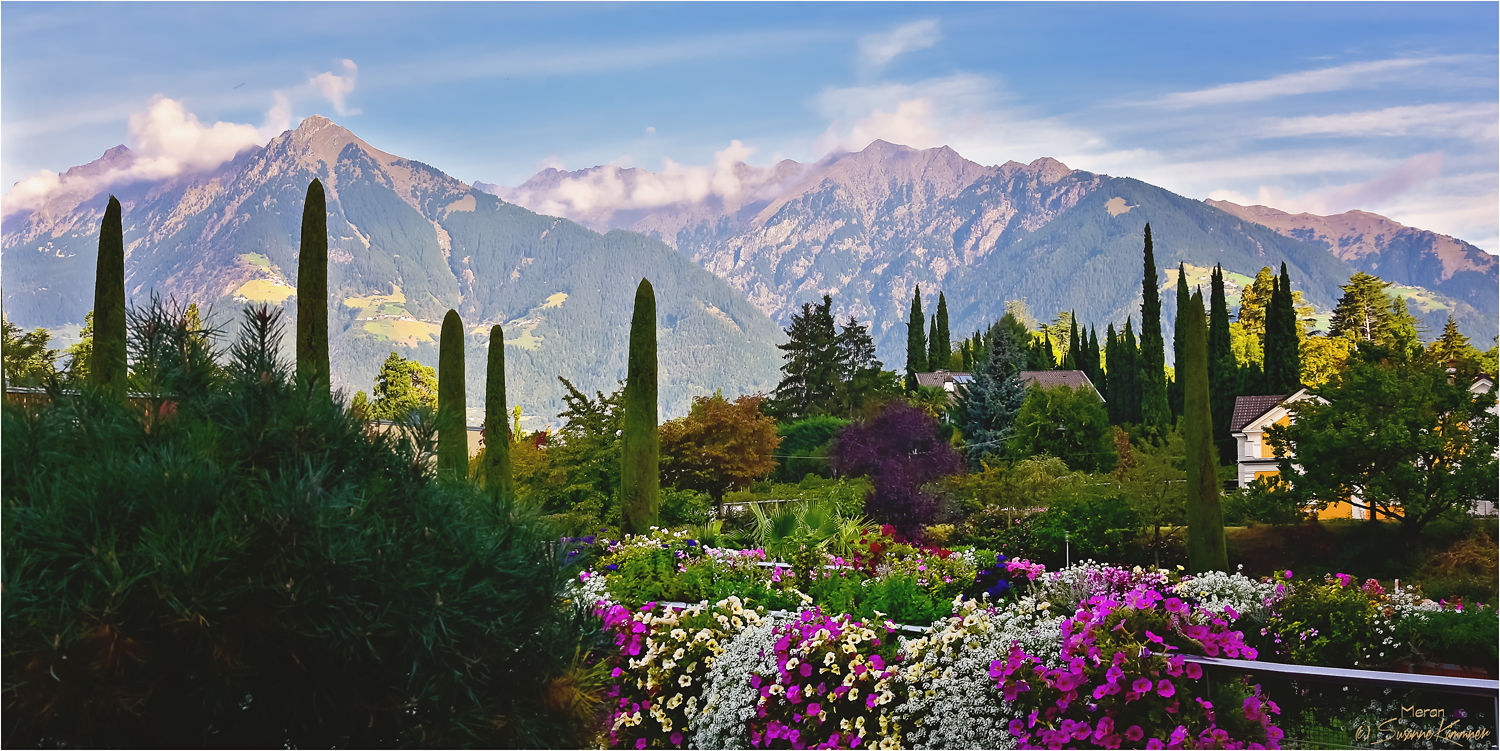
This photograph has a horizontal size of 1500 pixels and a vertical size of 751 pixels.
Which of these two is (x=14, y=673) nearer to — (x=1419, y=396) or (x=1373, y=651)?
(x=1373, y=651)

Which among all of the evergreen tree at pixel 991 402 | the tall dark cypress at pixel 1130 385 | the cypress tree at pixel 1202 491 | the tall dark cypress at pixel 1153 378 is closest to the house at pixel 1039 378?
the tall dark cypress at pixel 1130 385

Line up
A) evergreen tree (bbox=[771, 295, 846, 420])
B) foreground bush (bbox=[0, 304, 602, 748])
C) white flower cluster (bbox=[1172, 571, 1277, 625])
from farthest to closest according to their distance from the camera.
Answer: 1. evergreen tree (bbox=[771, 295, 846, 420])
2. white flower cluster (bbox=[1172, 571, 1277, 625])
3. foreground bush (bbox=[0, 304, 602, 748])

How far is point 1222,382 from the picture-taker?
3731cm

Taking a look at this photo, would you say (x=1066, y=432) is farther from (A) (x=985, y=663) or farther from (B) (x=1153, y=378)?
(A) (x=985, y=663)

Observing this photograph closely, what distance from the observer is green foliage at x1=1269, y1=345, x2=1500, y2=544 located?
15797 mm

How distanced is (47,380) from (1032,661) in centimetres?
423

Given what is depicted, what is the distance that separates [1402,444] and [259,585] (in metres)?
17.0

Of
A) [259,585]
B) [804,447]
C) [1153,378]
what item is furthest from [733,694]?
[1153,378]

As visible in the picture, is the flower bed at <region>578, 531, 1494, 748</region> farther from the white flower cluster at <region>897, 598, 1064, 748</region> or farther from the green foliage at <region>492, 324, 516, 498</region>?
the green foliage at <region>492, 324, 516, 498</region>

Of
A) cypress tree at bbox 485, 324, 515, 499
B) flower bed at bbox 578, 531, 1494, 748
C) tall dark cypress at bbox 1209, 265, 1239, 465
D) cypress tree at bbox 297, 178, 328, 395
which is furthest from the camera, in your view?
tall dark cypress at bbox 1209, 265, 1239, 465

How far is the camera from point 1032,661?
514 cm

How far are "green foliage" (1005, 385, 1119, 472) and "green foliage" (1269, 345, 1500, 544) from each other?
1169 centimetres

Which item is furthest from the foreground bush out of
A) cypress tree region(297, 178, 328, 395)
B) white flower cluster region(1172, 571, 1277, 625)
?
cypress tree region(297, 178, 328, 395)

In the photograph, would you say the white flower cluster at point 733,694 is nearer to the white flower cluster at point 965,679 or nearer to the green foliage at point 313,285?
the white flower cluster at point 965,679
